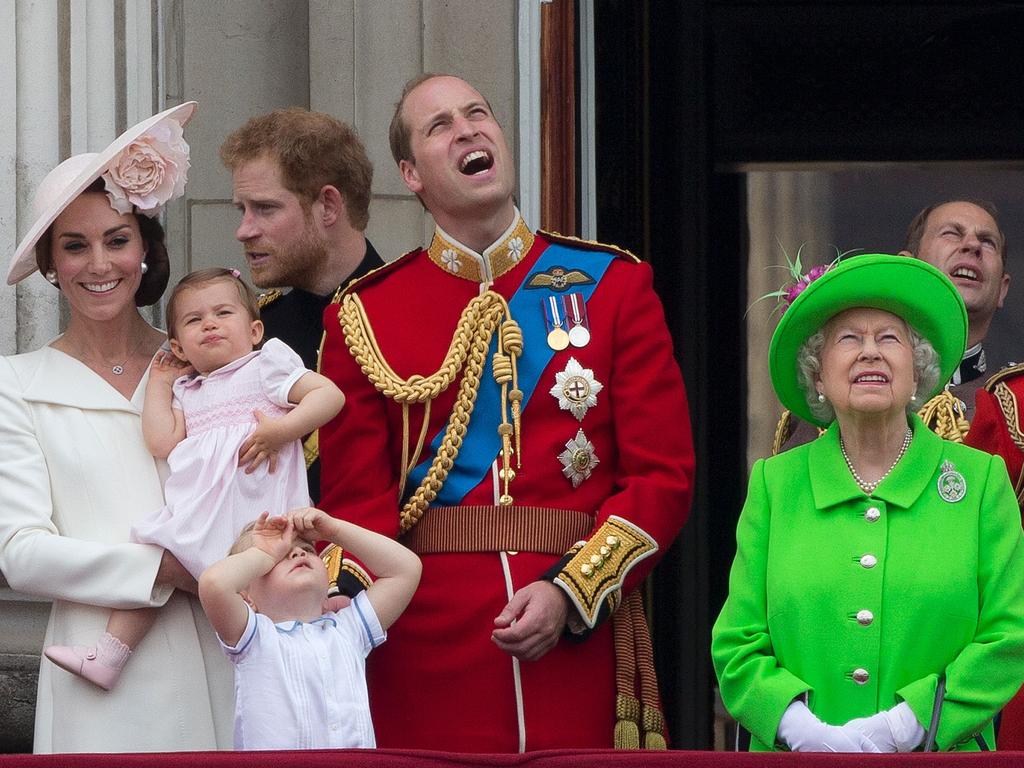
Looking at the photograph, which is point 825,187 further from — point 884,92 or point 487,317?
point 487,317

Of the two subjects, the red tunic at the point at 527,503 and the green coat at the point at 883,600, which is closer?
the green coat at the point at 883,600

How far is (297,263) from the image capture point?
521 cm

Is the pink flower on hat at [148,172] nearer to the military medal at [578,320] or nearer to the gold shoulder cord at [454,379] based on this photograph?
the gold shoulder cord at [454,379]

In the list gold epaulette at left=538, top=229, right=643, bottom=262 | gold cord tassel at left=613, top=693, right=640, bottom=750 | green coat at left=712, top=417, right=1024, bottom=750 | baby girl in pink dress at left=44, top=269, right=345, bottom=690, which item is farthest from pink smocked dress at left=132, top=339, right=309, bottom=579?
green coat at left=712, top=417, right=1024, bottom=750

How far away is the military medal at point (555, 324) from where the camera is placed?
458 cm

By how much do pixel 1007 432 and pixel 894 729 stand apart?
2.57 feet

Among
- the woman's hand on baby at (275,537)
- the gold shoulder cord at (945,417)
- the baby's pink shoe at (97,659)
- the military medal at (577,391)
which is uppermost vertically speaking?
the military medal at (577,391)

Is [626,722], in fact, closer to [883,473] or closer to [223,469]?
[883,473]

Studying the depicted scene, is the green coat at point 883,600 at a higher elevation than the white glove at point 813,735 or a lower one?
higher

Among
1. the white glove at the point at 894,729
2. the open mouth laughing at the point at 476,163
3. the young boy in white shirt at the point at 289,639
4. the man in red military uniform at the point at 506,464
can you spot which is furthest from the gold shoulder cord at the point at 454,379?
the white glove at the point at 894,729

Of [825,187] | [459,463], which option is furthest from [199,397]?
[825,187]

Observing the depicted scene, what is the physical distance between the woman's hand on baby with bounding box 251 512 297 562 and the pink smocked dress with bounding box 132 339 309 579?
0.27 meters

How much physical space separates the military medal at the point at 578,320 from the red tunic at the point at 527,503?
13 millimetres

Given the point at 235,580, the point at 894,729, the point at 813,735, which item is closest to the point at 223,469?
the point at 235,580
